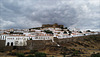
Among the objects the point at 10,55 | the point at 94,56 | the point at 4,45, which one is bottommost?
the point at 94,56

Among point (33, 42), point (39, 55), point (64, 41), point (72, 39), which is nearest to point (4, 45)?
point (33, 42)

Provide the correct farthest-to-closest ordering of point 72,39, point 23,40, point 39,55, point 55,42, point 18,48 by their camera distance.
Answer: point 72,39, point 55,42, point 23,40, point 18,48, point 39,55

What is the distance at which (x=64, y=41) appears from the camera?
3250 centimetres

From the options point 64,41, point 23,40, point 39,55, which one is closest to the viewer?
point 39,55

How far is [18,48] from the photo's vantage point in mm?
24484

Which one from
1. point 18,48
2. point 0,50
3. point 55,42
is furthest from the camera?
point 55,42

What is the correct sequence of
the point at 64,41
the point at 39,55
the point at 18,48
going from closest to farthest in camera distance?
1. the point at 39,55
2. the point at 18,48
3. the point at 64,41

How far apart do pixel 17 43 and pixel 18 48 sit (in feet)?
5.51

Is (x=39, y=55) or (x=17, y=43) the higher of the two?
(x=17, y=43)

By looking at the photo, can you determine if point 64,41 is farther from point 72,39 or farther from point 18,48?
point 18,48

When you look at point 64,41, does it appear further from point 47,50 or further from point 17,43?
point 17,43

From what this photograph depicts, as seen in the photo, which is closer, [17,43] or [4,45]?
[4,45]

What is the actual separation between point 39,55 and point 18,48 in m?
8.28

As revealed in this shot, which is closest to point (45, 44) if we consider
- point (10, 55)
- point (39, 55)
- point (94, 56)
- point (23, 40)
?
point (23, 40)
